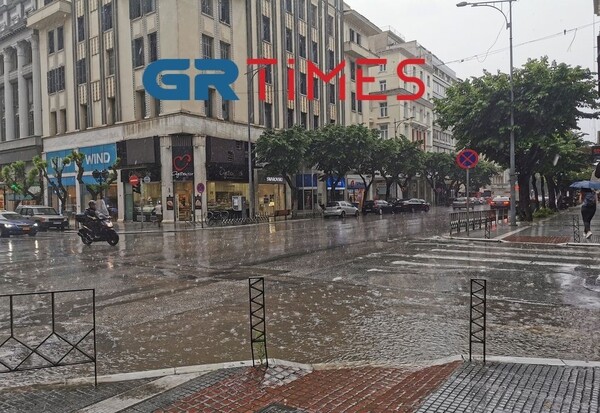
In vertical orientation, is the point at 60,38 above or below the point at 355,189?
above

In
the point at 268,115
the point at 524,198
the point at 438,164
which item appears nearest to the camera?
the point at 524,198

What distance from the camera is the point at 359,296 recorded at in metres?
8.60

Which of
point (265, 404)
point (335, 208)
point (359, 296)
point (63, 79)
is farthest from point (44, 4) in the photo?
point (265, 404)

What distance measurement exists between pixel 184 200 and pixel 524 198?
2295 centimetres

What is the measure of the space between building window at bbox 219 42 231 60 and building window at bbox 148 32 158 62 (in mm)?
5045

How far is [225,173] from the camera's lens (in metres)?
37.0

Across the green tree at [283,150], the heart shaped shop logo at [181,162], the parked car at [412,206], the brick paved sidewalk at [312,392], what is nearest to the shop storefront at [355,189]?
the parked car at [412,206]

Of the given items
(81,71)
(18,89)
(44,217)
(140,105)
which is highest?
(18,89)

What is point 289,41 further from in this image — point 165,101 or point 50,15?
point 50,15

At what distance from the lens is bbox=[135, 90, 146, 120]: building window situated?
36531mm

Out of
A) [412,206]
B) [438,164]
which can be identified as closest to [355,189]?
[412,206]

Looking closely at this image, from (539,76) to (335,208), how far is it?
19.9m

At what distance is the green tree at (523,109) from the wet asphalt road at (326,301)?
1001 centimetres

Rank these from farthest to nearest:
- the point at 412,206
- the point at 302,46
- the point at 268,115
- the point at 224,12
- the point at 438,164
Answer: the point at 438,164 → the point at 412,206 → the point at 302,46 → the point at 268,115 → the point at 224,12
